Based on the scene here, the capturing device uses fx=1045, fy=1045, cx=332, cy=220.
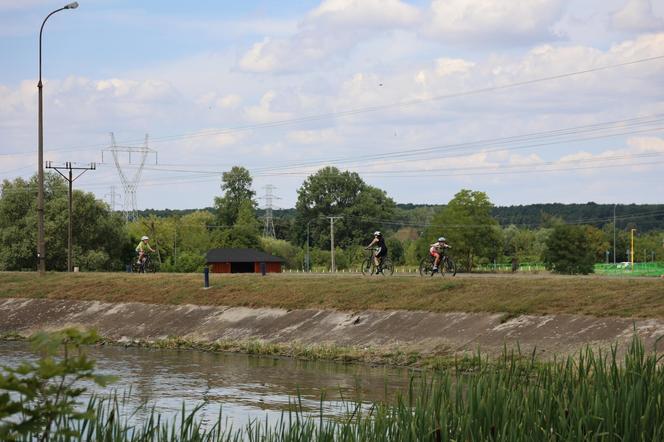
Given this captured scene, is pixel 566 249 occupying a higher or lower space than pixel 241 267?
higher

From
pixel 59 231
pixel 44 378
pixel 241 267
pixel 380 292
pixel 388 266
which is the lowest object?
pixel 241 267

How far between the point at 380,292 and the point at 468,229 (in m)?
90.2

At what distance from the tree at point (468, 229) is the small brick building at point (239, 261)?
69.6ft

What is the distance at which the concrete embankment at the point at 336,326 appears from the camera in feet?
90.3

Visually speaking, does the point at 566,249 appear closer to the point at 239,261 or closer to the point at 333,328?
the point at 239,261

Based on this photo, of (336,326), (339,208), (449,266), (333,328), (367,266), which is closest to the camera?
(333,328)

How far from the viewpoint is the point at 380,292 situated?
37031 millimetres

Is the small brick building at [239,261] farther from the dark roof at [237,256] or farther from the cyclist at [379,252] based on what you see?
the cyclist at [379,252]

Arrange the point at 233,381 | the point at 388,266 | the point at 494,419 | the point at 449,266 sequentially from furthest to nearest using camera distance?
the point at 388,266 → the point at 449,266 → the point at 233,381 → the point at 494,419

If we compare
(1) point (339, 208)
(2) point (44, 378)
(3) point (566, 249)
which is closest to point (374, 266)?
(2) point (44, 378)

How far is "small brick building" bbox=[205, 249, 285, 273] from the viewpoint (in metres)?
114

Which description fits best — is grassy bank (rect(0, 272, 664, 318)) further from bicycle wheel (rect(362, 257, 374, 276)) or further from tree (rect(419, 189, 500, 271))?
tree (rect(419, 189, 500, 271))

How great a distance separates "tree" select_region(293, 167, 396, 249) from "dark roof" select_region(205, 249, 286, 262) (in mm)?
39840

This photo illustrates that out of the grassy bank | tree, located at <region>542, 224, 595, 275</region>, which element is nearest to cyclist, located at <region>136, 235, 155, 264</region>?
the grassy bank
